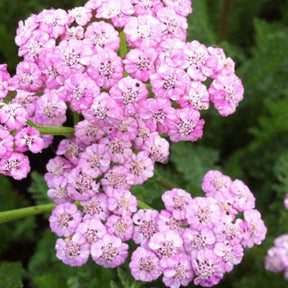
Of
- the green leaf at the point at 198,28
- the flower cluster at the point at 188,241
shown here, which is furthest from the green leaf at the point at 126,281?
the green leaf at the point at 198,28

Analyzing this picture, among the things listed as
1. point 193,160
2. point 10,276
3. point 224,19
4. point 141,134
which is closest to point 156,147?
point 141,134

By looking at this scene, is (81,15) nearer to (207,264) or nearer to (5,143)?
(5,143)

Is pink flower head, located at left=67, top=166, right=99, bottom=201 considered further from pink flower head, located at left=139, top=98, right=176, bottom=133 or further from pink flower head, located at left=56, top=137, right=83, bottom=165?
pink flower head, located at left=139, top=98, right=176, bottom=133

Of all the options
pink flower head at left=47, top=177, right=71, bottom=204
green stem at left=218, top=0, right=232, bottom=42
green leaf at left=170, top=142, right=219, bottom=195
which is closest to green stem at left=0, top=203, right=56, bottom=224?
pink flower head at left=47, top=177, right=71, bottom=204

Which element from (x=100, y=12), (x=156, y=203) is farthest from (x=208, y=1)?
(x=100, y=12)

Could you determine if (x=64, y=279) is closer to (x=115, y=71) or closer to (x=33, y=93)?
(x=33, y=93)
